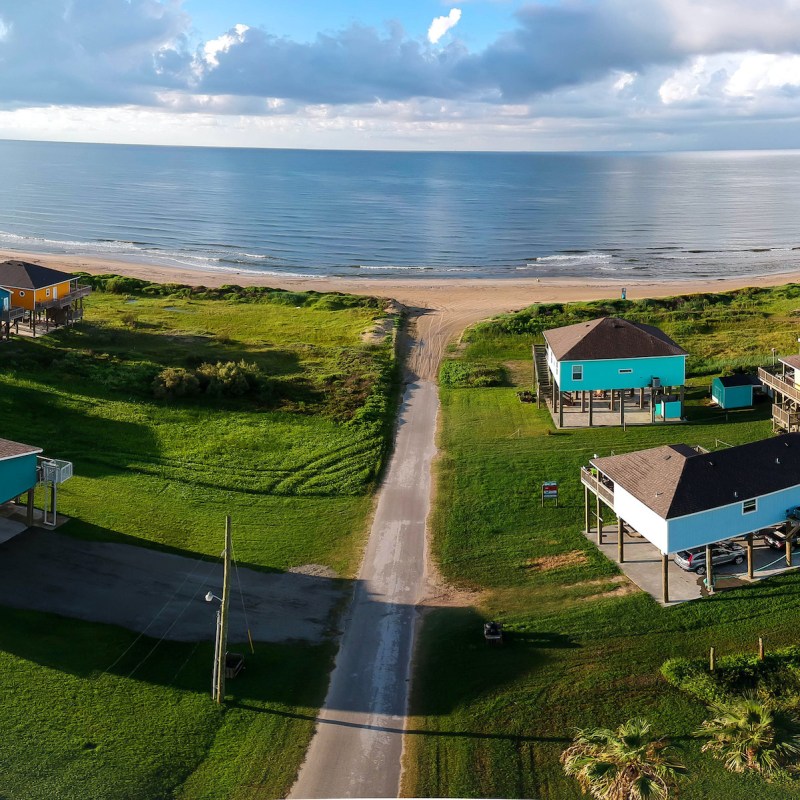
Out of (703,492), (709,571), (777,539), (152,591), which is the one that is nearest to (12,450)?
(152,591)

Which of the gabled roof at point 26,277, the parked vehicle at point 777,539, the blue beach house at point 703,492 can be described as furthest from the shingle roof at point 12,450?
the gabled roof at point 26,277

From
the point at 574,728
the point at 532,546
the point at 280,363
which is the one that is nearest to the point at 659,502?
the point at 532,546

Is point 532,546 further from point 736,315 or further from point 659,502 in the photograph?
point 736,315

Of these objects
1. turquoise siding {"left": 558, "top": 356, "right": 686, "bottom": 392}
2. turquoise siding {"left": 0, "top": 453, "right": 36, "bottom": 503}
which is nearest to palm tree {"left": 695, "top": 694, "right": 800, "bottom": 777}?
turquoise siding {"left": 0, "top": 453, "right": 36, "bottom": 503}

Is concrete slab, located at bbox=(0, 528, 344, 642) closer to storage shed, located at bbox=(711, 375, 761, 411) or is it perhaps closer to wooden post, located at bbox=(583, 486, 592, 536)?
wooden post, located at bbox=(583, 486, 592, 536)

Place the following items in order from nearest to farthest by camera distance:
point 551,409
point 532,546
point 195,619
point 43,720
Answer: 1. point 43,720
2. point 195,619
3. point 532,546
4. point 551,409

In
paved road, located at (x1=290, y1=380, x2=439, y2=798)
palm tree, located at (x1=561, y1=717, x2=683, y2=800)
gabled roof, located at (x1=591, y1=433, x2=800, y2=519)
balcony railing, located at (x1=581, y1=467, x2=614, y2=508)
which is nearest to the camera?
palm tree, located at (x1=561, y1=717, x2=683, y2=800)

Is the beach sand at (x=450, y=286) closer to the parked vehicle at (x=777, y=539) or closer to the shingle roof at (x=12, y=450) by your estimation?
the parked vehicle at (x=777, y=539)
